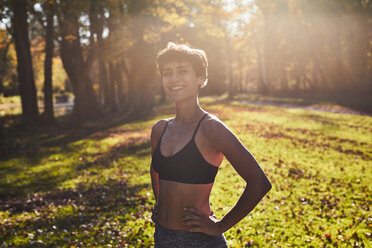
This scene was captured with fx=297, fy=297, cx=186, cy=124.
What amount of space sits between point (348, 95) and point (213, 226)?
4062 cm

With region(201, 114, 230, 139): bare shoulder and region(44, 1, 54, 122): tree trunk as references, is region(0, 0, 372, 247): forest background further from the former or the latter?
region(201, 114, 230, 139): bare shoulder

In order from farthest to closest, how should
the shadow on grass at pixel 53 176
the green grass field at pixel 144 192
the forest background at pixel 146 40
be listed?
1. the forest background at pixel 146 40
2. the shadow on grass at pixel 53 176
3. the green grass field at pixel 144 192

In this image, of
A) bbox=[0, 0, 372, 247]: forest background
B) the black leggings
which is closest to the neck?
the black leggings

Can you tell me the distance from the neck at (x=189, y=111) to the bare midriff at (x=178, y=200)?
1.98 ft

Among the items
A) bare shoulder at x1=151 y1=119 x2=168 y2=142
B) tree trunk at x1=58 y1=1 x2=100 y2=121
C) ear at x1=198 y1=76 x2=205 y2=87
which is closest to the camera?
ear at x1=198 y1=76 x2=205 y2=87

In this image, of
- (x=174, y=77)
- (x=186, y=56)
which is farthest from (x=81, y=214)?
(x=186, y=56)

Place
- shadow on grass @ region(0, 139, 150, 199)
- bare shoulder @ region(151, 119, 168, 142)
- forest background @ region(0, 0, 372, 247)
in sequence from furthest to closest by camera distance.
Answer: shadow on grass @ region(0, 139, 150, 199) < forest background @ region(0, 0, 372, 247) < bare shoulder @ region(151, 119, 168, 142)

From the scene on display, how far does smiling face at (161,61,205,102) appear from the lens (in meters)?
2.74

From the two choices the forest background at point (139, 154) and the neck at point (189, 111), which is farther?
the forest background at point (139, 154)

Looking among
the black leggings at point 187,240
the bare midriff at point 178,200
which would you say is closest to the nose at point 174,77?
the bare midriff at point 178,200

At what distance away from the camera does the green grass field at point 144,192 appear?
670 cm

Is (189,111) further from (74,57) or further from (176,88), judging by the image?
(74,57)

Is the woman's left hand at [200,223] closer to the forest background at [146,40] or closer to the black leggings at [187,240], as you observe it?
the black leggings at [187,240]

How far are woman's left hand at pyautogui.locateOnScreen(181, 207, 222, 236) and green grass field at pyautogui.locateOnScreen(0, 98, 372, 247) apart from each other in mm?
4312
